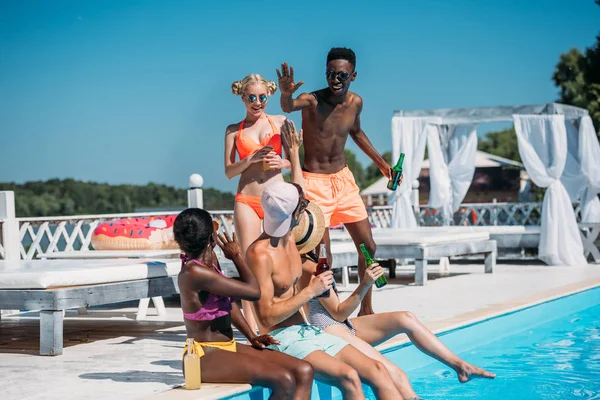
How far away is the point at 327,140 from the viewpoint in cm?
504

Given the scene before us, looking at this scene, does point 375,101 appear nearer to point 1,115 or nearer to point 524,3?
point 524,3

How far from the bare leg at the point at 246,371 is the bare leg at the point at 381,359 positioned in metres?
0.50

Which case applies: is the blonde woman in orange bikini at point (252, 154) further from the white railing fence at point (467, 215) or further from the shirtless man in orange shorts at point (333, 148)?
the white railing fence at point (467, 215)

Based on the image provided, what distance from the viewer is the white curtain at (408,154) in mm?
13438

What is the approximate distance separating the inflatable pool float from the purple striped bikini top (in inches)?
160

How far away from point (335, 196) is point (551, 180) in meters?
8.05

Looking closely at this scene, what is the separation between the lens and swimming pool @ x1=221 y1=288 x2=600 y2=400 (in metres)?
4.67

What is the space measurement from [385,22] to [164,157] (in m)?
16.9

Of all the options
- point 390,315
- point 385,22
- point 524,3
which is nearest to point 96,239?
point 390,315

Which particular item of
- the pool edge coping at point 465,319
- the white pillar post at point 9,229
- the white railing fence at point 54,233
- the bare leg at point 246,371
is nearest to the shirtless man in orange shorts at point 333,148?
the pool edge coping at point 465,319

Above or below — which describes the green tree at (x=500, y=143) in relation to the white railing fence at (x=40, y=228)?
above

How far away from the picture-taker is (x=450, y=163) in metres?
14.2

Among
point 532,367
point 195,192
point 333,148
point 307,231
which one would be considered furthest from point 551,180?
point 307,231

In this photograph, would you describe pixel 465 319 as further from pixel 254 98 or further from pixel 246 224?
pixel 254 98
